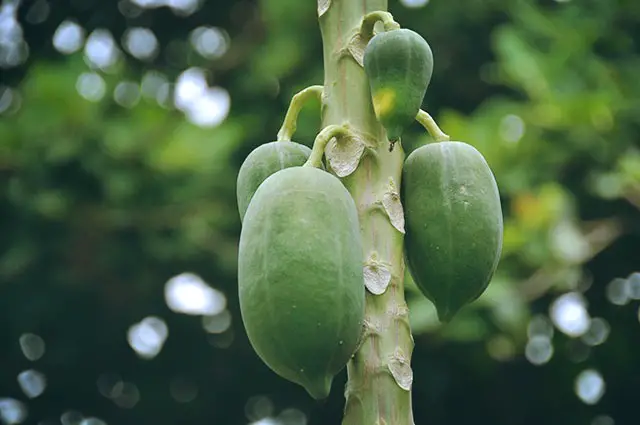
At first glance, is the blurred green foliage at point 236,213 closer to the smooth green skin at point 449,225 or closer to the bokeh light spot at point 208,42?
the bokeh light spot at point 208,42

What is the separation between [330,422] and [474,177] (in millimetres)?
3924

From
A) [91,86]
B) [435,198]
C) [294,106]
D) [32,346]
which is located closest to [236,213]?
[91,86]

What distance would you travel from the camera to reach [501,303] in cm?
385


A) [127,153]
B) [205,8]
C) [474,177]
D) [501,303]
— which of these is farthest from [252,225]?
[205,8]

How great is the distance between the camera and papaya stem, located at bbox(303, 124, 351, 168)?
1.35 meters

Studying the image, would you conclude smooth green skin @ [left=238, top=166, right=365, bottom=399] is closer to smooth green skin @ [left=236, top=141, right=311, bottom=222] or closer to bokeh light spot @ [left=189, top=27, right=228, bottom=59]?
smooth green skin @ [left=236, top=141, right=311, bottom=222]

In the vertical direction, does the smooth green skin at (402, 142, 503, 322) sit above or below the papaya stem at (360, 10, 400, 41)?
below

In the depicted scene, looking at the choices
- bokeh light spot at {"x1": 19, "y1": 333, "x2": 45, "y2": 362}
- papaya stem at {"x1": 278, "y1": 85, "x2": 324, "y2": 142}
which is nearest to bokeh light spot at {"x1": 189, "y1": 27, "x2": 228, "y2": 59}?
bokeh light spot at {"x1": 19, "y1": 333, "x2": 45, "y2": 362}

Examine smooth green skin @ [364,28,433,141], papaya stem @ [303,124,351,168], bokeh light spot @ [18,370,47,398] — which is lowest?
bokeh light spot @ [18,370,47,398]

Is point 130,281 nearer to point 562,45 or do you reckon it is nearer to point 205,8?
point 205,8

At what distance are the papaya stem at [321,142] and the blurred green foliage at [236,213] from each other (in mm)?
2350

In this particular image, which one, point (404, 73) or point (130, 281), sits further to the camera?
point (130, 281)

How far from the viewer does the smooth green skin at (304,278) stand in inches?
48.6

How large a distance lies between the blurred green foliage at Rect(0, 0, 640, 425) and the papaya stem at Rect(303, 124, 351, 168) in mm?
2350
